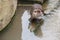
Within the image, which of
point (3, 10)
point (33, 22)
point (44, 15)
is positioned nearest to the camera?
point (3, 10)

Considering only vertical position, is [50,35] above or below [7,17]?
below

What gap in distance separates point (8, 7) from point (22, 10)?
1.15 feet

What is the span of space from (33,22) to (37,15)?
0.09 meters

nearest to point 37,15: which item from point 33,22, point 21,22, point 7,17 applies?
point 33,22

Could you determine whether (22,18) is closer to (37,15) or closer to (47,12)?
(37,15)

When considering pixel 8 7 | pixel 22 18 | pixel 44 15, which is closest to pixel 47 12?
pixel 44 15

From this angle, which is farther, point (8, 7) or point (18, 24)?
point (18, 24)

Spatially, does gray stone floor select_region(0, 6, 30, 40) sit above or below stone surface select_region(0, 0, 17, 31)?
below

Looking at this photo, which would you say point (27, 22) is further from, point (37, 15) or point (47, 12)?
point (47, 12)

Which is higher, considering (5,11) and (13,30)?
(5,11)

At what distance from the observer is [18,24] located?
1653 mm

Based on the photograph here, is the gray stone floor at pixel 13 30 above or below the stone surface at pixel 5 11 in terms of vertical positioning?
below

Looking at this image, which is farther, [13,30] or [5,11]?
[13,30]

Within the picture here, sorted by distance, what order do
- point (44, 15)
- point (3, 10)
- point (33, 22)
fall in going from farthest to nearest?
1. point (44, 15)
2. point (33, 22)
3. point (3, 10)
